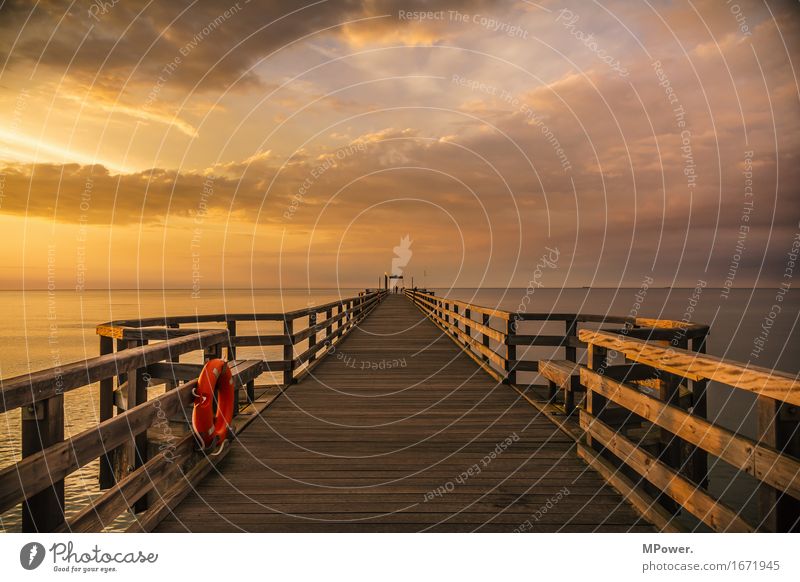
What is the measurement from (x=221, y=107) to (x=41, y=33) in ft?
15.6

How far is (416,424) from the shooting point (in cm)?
584

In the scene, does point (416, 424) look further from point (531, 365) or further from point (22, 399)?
point (22, 399)

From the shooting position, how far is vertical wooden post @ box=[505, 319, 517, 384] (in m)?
7.52

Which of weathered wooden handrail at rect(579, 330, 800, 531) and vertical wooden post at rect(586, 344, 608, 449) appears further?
vertical wooden post at rect(586, 344, 608, 449)
